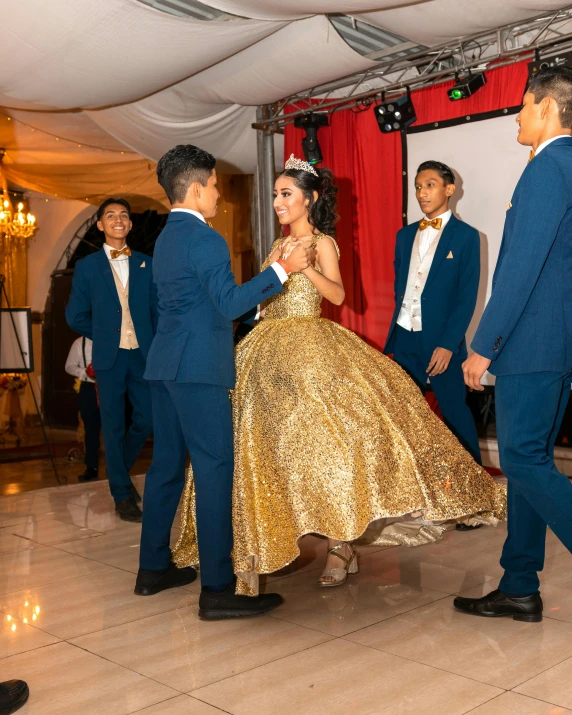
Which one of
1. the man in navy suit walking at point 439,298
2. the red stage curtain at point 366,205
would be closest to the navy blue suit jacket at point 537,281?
the man in navy suit walking at point 439,298

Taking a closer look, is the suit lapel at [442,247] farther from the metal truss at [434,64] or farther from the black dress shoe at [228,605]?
the black dress shoe at [228,605]

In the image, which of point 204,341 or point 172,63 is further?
point 172,63

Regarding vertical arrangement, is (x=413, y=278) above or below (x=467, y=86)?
below

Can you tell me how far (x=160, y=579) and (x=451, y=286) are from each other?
2235mm

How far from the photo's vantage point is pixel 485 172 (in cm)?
574

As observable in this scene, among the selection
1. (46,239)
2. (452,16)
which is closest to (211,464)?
(452,16)

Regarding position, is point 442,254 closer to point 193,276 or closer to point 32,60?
→ point 193,276

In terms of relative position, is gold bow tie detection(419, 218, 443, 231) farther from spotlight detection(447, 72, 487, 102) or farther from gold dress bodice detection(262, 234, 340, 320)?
spotlight detection(447, 72, 487, 102)

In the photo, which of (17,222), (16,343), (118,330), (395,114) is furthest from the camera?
(17,222)

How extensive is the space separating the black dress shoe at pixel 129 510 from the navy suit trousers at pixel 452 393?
5.50 feet

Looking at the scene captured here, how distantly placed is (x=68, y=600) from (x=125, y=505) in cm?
139

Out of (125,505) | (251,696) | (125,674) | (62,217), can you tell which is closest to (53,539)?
(125,505)

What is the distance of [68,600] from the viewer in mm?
3246

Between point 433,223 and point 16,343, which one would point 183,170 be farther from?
point 16,343
